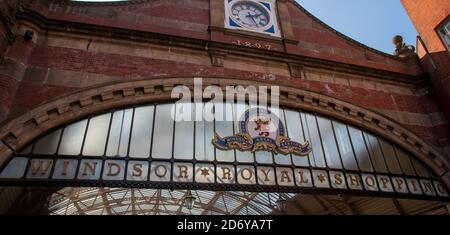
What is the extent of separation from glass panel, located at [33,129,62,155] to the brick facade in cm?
72

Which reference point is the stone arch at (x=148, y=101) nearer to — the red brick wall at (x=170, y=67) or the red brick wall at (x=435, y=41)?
the red brick wall at (x=170, y=67)

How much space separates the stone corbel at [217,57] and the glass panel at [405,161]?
19.2 feet

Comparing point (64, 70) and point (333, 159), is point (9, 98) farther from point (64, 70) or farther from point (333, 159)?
point (333, 159)

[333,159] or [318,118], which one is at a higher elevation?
[318,118]

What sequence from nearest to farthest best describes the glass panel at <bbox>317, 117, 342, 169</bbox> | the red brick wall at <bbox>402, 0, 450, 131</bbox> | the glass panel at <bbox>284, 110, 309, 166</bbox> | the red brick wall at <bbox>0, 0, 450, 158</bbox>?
the red brick wall at <bbox>0, 0, 450, 158</bbox> → the glass panel at <bbox>284, 110, 309, 166</bbox> → the glass panel at <bbox>317, 117, 342, 169</bbox> → the red brick wall at <bbox>402, 0, 450, 131</bbox>

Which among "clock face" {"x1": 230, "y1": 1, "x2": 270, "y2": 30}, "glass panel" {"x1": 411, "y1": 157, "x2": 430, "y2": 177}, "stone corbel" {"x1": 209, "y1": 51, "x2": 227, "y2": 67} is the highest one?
"clock face" {"x1": 230, "y1": 1, "x2": 270, "y2": 30}

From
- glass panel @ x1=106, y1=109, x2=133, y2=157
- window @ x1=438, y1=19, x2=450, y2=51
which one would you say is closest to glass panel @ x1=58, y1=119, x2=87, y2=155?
glass panel @ x1=106, y1=109, x2=133, y2=157

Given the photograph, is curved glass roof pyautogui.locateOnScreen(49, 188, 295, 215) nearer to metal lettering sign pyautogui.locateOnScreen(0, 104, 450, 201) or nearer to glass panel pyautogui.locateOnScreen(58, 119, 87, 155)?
metal lettering sign pyautogui.locateOnScreen(0, 104, 450, 201)

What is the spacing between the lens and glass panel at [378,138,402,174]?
→ 30.5 ft

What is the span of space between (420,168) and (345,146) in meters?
2.48

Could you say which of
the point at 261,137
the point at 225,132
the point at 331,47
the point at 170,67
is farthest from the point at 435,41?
the point at 170,67

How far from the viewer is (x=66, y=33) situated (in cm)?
871
